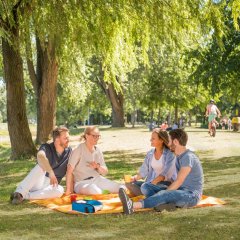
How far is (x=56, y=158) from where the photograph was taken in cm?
753

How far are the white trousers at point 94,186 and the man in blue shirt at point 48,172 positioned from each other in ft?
1.00

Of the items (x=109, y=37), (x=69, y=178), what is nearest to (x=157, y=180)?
(x=69, y=178)

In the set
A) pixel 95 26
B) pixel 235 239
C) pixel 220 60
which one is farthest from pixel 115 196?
pixel 220 60

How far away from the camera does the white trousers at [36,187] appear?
7082 mm

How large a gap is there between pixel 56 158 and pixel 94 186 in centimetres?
74

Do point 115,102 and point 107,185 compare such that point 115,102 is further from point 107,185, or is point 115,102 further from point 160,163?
point 160,163

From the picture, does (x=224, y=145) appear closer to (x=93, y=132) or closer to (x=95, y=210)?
(x=93, y=132)

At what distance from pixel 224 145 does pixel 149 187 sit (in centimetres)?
1057

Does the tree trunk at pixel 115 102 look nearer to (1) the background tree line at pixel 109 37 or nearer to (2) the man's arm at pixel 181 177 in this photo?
(1) the background tree line at pixel 109 37

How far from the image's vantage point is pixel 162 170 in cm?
706

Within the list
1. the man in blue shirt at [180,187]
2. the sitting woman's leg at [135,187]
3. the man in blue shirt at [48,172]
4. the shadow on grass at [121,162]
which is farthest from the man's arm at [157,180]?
the shadow on grass at [121,162]

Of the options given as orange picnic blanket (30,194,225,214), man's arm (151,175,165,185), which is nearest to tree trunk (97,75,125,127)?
orange picnic blanket (30,194,225,214)

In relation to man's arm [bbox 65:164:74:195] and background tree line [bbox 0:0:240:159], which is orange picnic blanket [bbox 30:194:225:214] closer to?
man's arm [bbox 65:164:74:195]

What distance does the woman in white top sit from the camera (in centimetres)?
745
